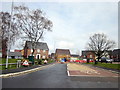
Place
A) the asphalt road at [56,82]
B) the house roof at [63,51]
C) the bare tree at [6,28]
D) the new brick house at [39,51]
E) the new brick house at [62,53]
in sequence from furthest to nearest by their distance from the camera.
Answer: the house roof at [63,51] < the new brick house at [62,53] < the new brick house at [39,51] < the bare tree at [6,28] < the asphalt road at [56,82]

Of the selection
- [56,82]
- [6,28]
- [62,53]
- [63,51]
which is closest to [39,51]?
[62,53]

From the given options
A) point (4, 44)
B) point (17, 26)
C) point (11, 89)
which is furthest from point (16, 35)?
point (11, 89)

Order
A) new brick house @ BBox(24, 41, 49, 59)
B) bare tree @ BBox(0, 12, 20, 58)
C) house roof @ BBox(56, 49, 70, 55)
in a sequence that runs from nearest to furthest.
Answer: bare tree @ BBox(0, 12, 20, 58) → new brick house @ BBox(24, 41, 49, 59) → house roof @ BBox(56, 49, 70, 55)

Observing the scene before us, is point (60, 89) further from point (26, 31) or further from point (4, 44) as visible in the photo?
point (4, 44)

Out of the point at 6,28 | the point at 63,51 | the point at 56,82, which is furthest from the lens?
the point at 63,51

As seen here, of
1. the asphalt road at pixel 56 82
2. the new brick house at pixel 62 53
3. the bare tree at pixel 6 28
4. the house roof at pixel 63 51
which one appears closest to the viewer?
the asphalt road at pixel 56 82

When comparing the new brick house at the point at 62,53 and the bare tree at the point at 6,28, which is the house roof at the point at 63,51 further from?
the bare tree at the point at 6,28

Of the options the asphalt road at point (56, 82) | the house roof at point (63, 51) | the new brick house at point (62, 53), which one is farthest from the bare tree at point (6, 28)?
the house roof at point (63, 51)

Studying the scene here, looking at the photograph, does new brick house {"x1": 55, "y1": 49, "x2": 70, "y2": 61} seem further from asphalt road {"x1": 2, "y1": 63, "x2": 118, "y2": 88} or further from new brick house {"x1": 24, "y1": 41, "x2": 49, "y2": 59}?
asphalt road {"x1": 2, "y1": 63, "x2": 118, "y2": 88}

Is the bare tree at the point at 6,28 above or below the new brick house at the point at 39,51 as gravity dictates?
above

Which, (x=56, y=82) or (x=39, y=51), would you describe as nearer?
(x=56, y=82)

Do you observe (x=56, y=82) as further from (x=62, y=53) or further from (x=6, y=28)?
(x=62, y=53)

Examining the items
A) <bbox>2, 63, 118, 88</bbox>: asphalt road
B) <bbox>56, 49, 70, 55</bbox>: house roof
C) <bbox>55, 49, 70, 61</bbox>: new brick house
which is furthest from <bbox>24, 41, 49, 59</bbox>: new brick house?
<bbox>2, 63, 118, 88</bbox>: asphalt road

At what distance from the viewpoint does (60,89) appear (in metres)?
7.53
